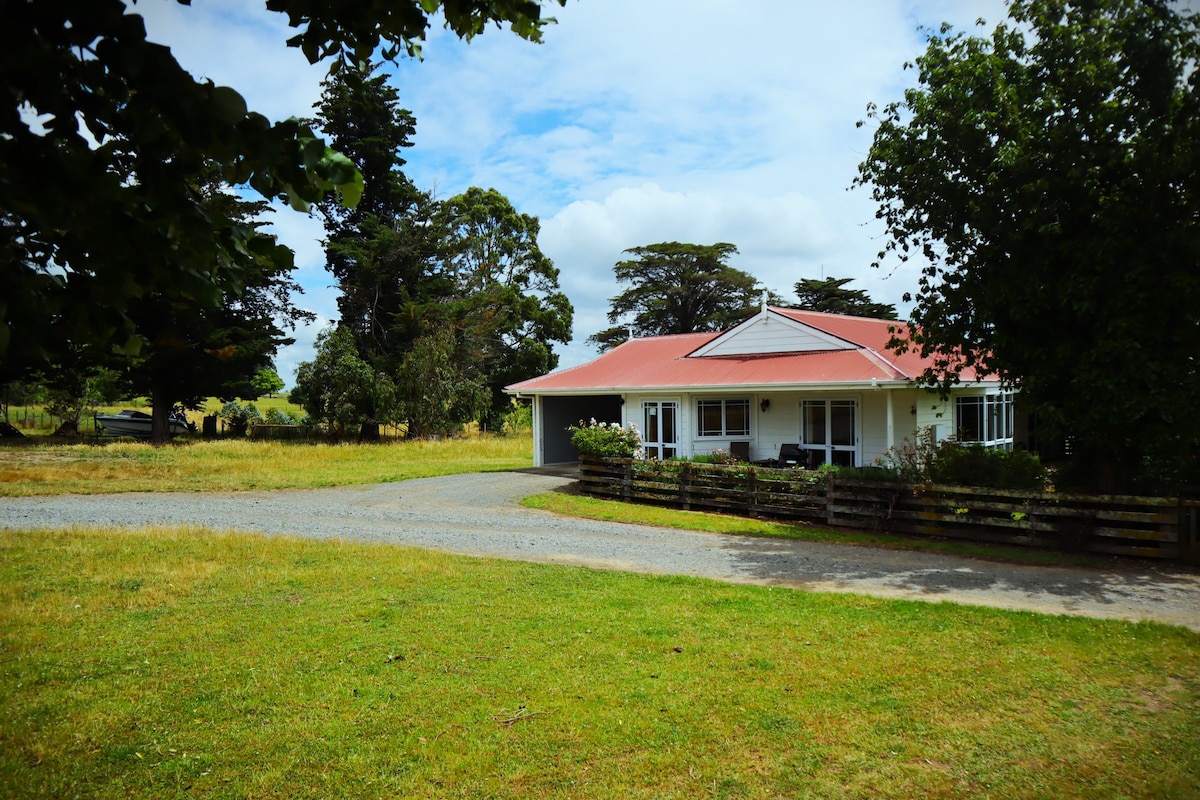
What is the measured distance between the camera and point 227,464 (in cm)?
2509

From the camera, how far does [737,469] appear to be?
15.9m

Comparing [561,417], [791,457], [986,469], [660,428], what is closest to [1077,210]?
[986,469]

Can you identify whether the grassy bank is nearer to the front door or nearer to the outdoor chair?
the front door

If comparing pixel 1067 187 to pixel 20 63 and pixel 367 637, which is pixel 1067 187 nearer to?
pixel 367 637

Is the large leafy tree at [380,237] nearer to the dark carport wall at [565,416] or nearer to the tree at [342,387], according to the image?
the tree at [342,387]

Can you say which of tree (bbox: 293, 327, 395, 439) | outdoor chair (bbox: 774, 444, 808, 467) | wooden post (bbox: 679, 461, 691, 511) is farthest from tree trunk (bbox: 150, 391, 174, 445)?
outdoor chair (bbox: 774, 444, 808, 467)

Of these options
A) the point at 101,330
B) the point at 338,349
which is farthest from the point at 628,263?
the point at 101,330

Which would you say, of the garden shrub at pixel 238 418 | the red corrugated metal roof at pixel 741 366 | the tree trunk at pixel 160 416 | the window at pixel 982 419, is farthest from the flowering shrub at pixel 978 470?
the garden shrub at pixel 238 418

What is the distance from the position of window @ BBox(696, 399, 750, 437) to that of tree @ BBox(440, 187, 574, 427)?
70.1 ft

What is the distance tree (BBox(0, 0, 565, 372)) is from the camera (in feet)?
7.33

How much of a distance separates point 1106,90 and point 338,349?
32242 mm

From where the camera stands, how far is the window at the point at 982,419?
68.6 feet

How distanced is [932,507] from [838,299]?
127 ft

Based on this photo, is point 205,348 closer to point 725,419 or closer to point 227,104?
point 725,419
